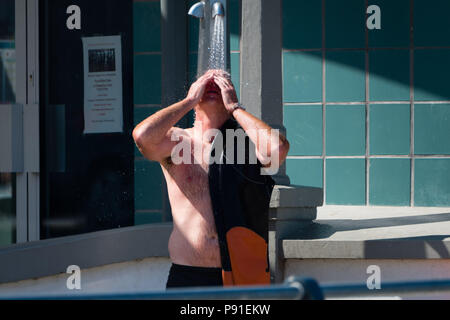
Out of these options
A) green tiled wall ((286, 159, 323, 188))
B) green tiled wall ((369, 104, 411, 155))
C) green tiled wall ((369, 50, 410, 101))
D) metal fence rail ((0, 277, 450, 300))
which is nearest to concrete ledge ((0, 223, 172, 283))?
green tiled wall ((286, 159, 323, 188))

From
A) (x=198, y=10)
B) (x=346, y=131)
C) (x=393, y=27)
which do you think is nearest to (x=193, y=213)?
(x=198, y=10)

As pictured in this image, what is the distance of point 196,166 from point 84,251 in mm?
2010

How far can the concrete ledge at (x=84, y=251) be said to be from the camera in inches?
178

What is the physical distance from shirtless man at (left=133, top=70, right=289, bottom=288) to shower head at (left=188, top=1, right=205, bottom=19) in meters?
1.01

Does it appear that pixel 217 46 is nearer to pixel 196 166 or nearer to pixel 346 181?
pixel 196 166

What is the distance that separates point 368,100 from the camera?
243 inches

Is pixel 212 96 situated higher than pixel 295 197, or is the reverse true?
pixel 212 96

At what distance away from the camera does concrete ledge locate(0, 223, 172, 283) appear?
4512 millimetres

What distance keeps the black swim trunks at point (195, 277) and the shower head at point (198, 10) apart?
5.45 ft

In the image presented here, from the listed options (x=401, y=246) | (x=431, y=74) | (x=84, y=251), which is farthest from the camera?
(x=431, y=74)

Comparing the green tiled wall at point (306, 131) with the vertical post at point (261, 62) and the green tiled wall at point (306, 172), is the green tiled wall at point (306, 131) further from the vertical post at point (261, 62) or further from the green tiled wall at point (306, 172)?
the vertical post at point (261, 62)

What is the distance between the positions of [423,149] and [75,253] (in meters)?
3.28

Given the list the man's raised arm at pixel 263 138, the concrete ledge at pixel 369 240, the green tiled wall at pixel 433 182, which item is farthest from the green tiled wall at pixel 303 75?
the man's raised arm at pixel 263 138

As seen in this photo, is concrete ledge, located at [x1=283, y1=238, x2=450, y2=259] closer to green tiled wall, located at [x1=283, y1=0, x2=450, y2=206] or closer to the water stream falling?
the water stream falling
